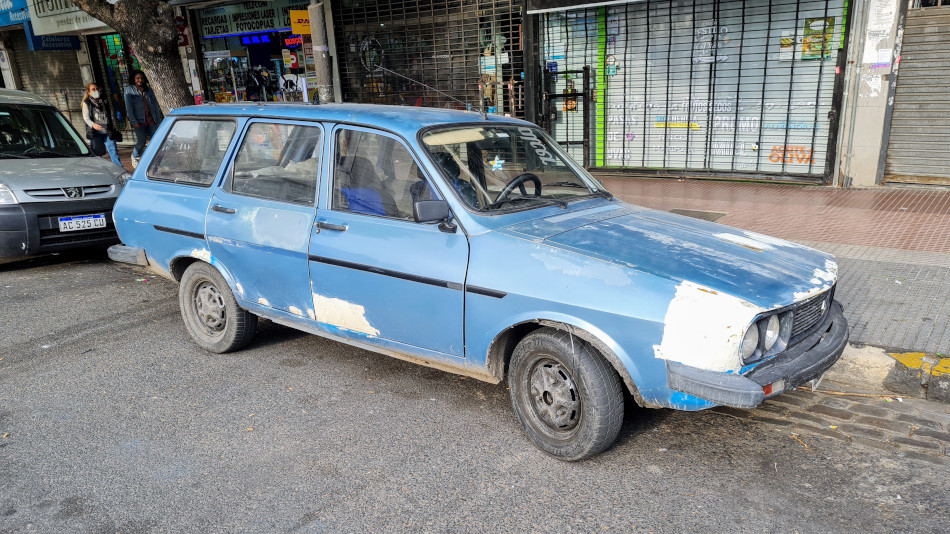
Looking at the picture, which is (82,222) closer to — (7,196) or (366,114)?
(7,196)

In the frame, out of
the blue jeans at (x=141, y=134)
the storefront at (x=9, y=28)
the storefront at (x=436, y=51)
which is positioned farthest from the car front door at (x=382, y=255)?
the storefront at (x=9, y=28)

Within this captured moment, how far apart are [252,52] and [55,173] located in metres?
9.77

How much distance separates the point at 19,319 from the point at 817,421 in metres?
6.31

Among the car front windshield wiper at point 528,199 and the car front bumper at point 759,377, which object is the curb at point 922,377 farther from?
the car front windshield wiper at point 528,199

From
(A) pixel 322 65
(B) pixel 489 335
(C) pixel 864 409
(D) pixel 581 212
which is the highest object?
(A) pixel 322 65

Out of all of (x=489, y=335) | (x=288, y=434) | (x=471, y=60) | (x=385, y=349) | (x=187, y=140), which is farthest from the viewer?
(x=471, y=60)

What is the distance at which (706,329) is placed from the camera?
2.99 meters

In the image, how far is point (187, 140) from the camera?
5.14 metres

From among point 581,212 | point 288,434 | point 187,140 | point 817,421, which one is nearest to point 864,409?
point 817,421

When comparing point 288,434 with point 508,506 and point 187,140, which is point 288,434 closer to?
point 508,506

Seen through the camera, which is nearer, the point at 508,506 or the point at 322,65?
the point at 508,506

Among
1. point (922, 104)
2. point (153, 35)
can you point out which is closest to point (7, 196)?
point (153, 35)

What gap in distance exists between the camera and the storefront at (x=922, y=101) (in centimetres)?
896

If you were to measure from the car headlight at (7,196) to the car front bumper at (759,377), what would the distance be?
22.4ft
